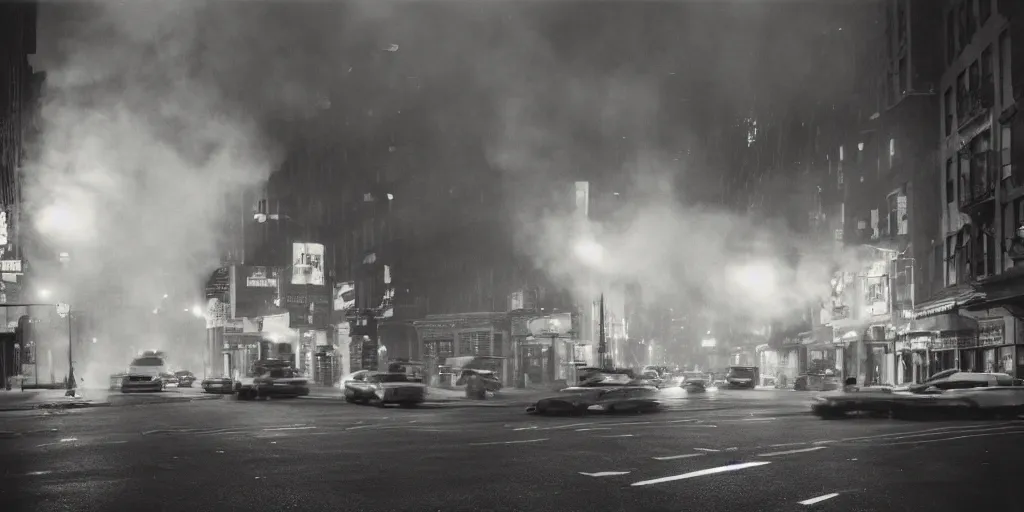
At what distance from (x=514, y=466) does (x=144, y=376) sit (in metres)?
42.6

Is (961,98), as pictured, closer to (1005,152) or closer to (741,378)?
(1005,152)

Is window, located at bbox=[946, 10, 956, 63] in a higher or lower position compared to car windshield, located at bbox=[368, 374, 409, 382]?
higher

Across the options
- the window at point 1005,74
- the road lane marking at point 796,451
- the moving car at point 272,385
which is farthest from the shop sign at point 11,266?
the road lane marking at point 796,451

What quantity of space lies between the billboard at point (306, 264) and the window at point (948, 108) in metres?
54.1

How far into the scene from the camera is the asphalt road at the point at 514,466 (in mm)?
9555

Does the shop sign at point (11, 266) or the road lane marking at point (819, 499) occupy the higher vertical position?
the shop sign at point (11, 266)

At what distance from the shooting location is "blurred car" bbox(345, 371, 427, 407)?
32906 millimetres

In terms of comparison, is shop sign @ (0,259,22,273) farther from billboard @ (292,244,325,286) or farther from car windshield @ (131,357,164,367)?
billboard @ (292,244,325,286)

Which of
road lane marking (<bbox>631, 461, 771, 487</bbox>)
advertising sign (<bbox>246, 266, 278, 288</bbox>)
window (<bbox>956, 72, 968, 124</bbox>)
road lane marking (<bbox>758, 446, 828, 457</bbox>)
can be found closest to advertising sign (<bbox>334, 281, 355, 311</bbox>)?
advertising sign (<bbox>246, 266, 278, 288</bbox>)

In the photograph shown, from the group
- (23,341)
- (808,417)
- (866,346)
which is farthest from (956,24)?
(23,341)

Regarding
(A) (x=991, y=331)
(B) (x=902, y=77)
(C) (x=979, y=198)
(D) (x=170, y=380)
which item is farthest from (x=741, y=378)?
(D) (x=170, y=380)

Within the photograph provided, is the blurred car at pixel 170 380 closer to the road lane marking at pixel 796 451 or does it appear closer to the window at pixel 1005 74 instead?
the window at pixel 1005 74

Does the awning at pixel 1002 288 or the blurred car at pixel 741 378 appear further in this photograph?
the blurred car at pixel 741 378

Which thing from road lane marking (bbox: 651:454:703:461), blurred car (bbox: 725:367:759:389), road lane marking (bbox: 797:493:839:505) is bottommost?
blurred car (bbox: 725:367:759:389)
